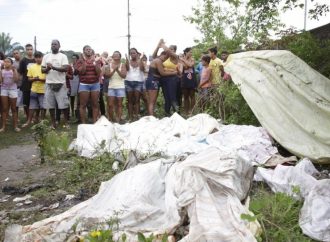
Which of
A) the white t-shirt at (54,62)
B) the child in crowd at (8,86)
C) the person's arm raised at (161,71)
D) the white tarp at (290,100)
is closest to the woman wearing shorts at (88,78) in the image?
the white t-shirt at (54,62)

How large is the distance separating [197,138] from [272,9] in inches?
87.2

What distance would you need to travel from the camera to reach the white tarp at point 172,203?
11.5 ft

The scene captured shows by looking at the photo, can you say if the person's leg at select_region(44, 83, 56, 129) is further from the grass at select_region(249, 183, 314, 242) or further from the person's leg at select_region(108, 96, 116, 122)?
the grass at select_region(249, 183, 314, 242)

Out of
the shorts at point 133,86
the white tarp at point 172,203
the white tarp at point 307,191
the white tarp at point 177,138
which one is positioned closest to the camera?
the white tarp at point 172,203

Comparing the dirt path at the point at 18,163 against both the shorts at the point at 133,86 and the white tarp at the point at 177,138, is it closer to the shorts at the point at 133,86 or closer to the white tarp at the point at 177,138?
the white tarp at the point at 177,138

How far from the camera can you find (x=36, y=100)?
9.79m

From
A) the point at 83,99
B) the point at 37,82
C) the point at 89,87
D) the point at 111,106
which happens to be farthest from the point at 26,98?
the point at 111,106

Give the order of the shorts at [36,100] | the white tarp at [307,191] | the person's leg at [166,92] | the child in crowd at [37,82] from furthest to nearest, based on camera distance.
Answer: the shorts at [36,100] < the child in crowd at [37,82] < the person's leg at [166,92] < the white tarp at [307,191]

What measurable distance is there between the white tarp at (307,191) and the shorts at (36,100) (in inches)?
240

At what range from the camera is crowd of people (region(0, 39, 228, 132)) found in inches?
364

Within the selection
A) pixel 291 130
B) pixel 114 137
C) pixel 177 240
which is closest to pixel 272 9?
pixel 291 130

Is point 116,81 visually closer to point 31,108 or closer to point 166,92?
point 166,92

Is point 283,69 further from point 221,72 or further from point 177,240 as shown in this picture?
point 177,240

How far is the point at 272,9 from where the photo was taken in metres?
6.74
